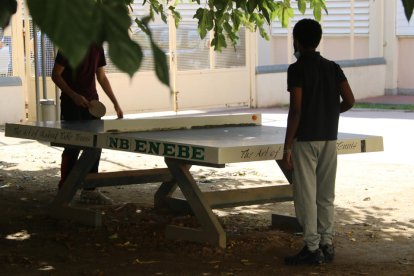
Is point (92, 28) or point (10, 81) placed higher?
point (92, 28)

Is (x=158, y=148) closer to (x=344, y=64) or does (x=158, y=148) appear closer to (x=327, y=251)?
(x=327, y=251)

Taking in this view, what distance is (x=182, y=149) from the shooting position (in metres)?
5.89

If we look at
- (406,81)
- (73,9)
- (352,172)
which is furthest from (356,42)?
(73,9)

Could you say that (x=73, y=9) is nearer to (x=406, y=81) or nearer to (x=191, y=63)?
(x=191, y=63)

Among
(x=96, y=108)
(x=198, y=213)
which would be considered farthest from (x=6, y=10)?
(x=96, y=108)

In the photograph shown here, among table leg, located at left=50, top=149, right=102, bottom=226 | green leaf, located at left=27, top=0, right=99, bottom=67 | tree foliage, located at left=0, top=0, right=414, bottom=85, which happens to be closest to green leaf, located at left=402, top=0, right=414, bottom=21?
tree foliage, located at left=0, top=0, right=414, bottom=85

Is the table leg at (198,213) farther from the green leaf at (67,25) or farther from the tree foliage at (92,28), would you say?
the green leaf at (67,25)

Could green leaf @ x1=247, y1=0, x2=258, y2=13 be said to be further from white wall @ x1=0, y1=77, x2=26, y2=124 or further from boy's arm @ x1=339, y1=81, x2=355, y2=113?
white wall @ x1=0, y1=77, x2=26, y2=124

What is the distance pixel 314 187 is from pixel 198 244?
113 cm

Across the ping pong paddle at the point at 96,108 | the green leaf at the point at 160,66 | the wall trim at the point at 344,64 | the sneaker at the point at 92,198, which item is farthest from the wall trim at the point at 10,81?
the green leaf at the point at 160,66

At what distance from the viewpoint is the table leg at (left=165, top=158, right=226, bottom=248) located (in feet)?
20.8

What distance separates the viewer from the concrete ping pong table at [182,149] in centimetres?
589

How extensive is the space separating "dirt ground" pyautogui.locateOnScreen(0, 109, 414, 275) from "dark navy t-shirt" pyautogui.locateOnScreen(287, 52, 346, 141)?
920mm

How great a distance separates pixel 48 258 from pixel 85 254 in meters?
0.27
